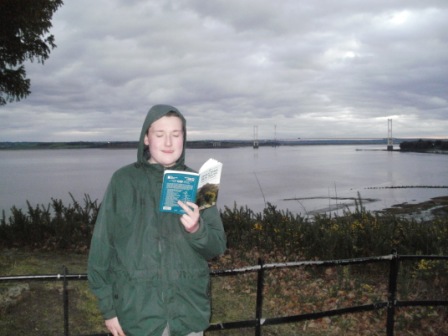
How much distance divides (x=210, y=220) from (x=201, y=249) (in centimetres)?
19

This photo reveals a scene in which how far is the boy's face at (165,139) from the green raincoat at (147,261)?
0.22 ft

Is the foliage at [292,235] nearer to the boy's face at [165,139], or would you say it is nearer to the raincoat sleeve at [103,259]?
the boy's face at [165,139]

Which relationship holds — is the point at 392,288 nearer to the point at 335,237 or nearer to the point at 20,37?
the point at 335,237

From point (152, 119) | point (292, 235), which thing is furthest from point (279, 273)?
point (152, 119)

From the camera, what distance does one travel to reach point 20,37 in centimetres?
945

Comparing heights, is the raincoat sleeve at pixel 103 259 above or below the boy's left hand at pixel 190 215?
below

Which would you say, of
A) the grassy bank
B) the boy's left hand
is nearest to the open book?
the boy's left hand

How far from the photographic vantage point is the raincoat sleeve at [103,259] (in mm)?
2299

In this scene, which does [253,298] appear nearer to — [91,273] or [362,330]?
[362,330]

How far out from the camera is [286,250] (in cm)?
927

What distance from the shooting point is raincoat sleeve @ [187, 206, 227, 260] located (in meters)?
Result: 2.31

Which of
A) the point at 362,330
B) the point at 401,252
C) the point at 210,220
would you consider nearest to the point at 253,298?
the point at 362,330

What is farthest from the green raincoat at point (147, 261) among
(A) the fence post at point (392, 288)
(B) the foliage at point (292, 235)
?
(B) the foliage at point (292, 235)

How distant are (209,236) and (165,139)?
2.07 ft
